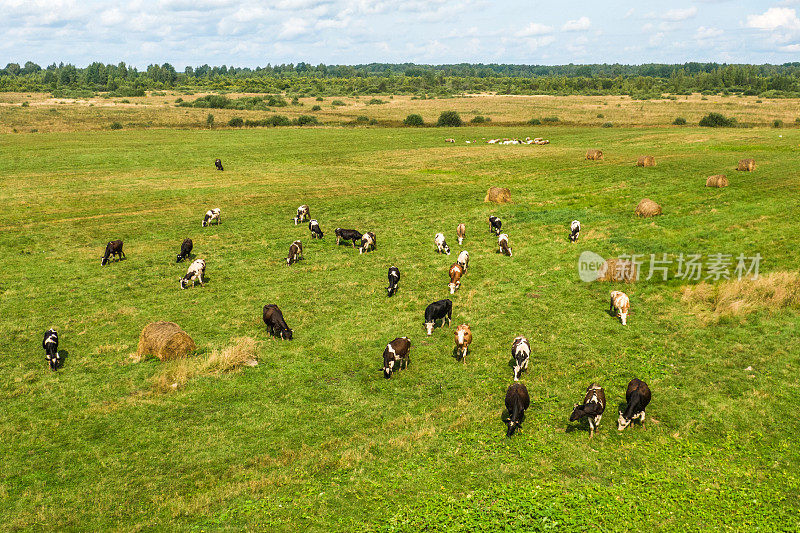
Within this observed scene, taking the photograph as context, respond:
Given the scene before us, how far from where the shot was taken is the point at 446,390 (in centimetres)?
1563

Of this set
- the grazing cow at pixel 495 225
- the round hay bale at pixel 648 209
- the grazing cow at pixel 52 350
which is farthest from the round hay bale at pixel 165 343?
the round hay bale at pixel 648 209

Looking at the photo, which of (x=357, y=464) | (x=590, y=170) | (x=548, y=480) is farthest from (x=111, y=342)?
(x=590, y=170)

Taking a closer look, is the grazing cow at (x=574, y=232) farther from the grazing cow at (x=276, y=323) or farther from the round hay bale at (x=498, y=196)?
the grazing cow at (x=276, y=323)

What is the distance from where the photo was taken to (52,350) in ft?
56.7

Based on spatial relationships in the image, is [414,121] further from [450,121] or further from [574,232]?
[574,232]

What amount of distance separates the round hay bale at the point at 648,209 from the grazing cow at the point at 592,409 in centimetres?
2135

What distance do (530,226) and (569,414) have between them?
19123mm

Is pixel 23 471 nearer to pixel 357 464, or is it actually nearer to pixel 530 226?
pixel 357 464

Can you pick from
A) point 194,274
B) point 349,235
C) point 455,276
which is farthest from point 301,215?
point 455,276

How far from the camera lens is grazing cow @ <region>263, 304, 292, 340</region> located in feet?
62.3

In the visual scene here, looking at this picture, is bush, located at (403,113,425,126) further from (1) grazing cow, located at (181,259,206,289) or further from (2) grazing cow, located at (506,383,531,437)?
(2) grazing cow, located at (506,383,531,437)

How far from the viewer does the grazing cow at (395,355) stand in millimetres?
16406

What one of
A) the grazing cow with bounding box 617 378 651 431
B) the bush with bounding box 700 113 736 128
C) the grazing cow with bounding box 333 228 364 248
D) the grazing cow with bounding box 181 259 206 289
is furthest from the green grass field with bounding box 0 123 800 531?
the bush with bounding box 700 113 736 128

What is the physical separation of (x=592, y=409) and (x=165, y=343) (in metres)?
13.6
